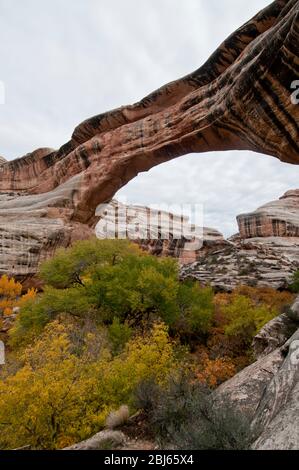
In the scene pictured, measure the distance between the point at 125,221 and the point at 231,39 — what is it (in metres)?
29.8

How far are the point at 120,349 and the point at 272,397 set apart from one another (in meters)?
6.15

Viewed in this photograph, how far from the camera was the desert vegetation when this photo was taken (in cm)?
512

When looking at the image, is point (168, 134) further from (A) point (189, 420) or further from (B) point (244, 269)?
(A) point (189, 420)

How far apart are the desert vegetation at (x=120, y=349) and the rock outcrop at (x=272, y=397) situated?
0.34 m

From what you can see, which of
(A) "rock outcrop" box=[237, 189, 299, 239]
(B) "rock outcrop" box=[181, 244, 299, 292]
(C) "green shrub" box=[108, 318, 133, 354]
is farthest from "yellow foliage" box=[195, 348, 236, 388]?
(A) "rock outcrop" box=[237, 189, 299, 239]

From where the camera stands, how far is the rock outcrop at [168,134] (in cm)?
1009

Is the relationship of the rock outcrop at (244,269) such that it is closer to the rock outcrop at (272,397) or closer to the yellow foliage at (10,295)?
the rock outcrop at (272,397)

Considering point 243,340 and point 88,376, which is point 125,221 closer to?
point 243,340

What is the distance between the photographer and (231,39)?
39.9 feet

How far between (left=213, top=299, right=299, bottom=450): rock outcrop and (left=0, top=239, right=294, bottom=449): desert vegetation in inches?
13.5

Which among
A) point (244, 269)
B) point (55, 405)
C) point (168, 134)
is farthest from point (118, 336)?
point (244, 269)

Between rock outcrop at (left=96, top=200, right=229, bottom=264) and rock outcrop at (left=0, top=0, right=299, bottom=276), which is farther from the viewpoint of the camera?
rock outcrop at (left=96, top=200, right=229, bottom=264)

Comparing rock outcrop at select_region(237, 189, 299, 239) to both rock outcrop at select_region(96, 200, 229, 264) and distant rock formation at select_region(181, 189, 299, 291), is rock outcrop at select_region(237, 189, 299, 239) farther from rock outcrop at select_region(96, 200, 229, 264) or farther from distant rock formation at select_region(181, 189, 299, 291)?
rock outcrop at select_region(96, 200, 229, 264)
